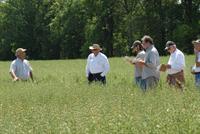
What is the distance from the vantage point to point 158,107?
851 cm

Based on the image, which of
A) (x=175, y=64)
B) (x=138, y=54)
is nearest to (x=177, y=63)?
(x=175, y=64)

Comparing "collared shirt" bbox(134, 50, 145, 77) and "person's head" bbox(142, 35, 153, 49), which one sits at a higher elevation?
"person's head" bbox(142, 35, 153, 49)

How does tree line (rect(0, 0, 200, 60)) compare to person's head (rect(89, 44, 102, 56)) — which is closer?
person's head (rect(89, 44, 102, 56))

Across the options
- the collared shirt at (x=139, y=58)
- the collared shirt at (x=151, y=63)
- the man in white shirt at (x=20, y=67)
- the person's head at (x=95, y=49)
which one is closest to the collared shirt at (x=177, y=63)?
the collared shirt at (x=151, y=63)

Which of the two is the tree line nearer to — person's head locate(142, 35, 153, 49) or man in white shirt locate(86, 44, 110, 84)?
man in white shirt locate(86, 44, 110, 84)

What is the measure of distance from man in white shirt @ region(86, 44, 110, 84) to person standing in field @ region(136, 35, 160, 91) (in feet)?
9.92

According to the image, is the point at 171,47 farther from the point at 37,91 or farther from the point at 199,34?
the point at 199,34

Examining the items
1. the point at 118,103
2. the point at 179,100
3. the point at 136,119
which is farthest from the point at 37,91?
the point at 136,119

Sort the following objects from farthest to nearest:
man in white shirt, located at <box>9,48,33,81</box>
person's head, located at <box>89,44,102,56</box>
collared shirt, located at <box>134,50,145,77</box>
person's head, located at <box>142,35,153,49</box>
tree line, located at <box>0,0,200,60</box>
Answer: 1. tree line, located at <box>0,0,200,60</box>
2. man in white shirt, located at <box>9,48,33,81</box>
3. person's head, located at <box>89,44,102,56</box>
4. collared shirt, located at <box>134,50,145,77</box>
5. person's head, located at <box>142,35,153,49</box>

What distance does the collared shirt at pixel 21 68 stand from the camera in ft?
56.4

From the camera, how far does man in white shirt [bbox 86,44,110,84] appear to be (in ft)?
54.9

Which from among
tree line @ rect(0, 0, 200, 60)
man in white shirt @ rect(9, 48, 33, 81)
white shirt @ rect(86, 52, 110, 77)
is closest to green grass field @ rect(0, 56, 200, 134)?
white shirt @ rect(86, 52, 110, 77)

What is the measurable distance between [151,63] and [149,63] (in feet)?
0.16

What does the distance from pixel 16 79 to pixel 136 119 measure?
10049 millimetres
